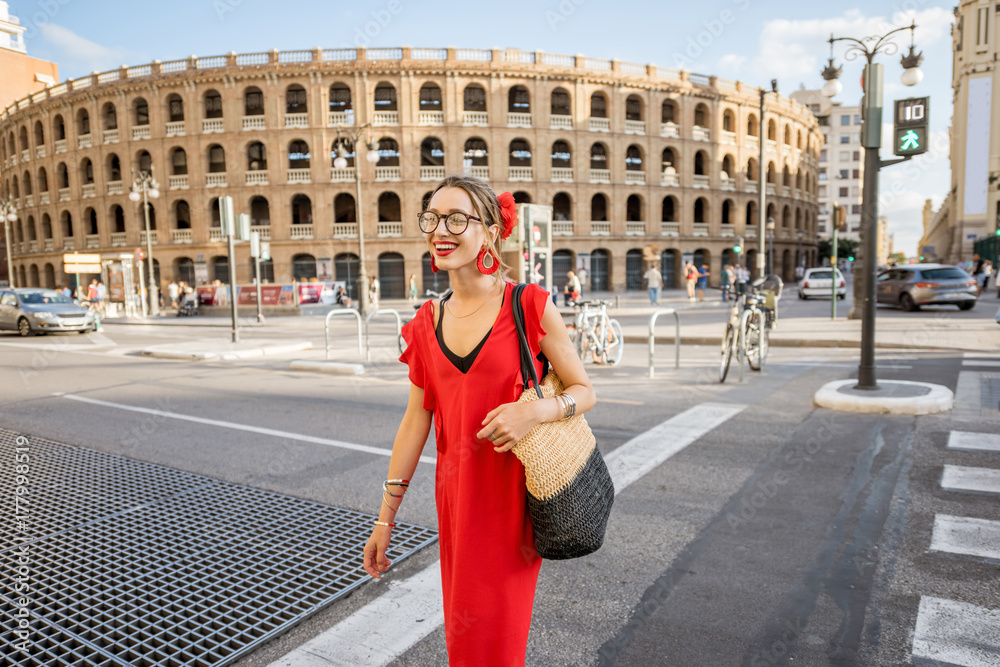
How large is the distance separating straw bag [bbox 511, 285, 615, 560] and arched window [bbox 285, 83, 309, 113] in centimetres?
4280

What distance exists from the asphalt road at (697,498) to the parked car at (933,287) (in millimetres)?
11591

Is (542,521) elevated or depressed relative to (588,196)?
depressed

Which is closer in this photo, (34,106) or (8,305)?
(8,305)

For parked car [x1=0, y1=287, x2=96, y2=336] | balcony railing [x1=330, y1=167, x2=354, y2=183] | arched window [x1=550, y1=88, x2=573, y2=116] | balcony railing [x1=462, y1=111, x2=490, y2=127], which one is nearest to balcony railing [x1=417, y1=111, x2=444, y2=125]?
balcony railing [x1=462, y1=111, x2=490, y2=127]

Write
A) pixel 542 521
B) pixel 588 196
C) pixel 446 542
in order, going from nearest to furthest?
pixel 542 521
pixel 446 542
pixel 588 196

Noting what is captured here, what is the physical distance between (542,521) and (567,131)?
1687 inches

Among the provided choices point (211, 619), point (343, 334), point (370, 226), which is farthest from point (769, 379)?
point (370, 226)

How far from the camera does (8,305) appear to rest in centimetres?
2080

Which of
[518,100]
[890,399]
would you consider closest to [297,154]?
[518,100]

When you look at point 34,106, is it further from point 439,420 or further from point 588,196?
point 439,420

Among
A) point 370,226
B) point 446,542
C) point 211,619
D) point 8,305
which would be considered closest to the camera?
point 446,542

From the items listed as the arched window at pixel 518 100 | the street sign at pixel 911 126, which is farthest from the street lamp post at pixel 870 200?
the arched window at pixel 518 100

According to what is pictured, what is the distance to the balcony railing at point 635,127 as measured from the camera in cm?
4403

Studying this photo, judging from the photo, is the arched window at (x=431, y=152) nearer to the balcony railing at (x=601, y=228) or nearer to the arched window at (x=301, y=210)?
the arched window at (x=301, y=210)
